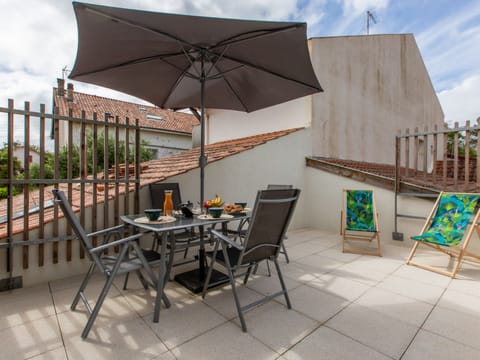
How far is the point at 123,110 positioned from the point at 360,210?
12766mm

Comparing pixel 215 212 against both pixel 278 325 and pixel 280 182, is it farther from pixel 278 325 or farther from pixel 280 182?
pixel 280 182

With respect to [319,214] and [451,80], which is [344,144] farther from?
[451,80]

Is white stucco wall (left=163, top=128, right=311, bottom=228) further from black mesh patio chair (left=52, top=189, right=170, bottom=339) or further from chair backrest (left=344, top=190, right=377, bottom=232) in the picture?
black mesh patio chair (left=52, top=189, right=170, bottom=339)

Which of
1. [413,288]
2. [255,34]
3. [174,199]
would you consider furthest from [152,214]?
[413,288]

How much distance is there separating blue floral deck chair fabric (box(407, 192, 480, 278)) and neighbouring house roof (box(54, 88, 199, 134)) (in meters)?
11.7

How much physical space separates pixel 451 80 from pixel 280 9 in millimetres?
10147

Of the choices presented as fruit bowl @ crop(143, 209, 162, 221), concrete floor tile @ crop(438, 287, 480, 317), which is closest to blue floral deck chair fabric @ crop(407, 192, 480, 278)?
concrete floor tile @ crop(438, 287, 480, 317)

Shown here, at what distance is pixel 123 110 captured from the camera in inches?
513

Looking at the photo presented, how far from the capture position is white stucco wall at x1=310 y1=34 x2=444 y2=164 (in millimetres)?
6199

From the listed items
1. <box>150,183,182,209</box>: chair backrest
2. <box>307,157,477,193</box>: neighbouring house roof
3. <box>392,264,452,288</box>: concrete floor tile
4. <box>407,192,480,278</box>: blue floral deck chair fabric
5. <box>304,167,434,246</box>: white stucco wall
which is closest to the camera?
<box>392,264,452,288</box>: concrete floor tile

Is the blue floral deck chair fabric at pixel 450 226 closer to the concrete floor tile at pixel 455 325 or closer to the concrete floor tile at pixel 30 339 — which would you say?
the concrete floor tile at pixel 455 325

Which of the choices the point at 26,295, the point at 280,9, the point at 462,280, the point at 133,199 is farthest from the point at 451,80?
the point at 26,295

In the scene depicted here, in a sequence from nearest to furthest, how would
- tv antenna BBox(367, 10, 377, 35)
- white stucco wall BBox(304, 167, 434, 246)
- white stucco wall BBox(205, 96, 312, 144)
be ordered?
white stucco wall BBox(304, 167, 434, 246) → white stucco wall BBox(205, 96, 312, 144) → tv antenna BBox(367, 10, 377, 35)

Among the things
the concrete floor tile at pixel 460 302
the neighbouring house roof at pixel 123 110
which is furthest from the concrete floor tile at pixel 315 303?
the neighbouring house roof at pixel 123 110
